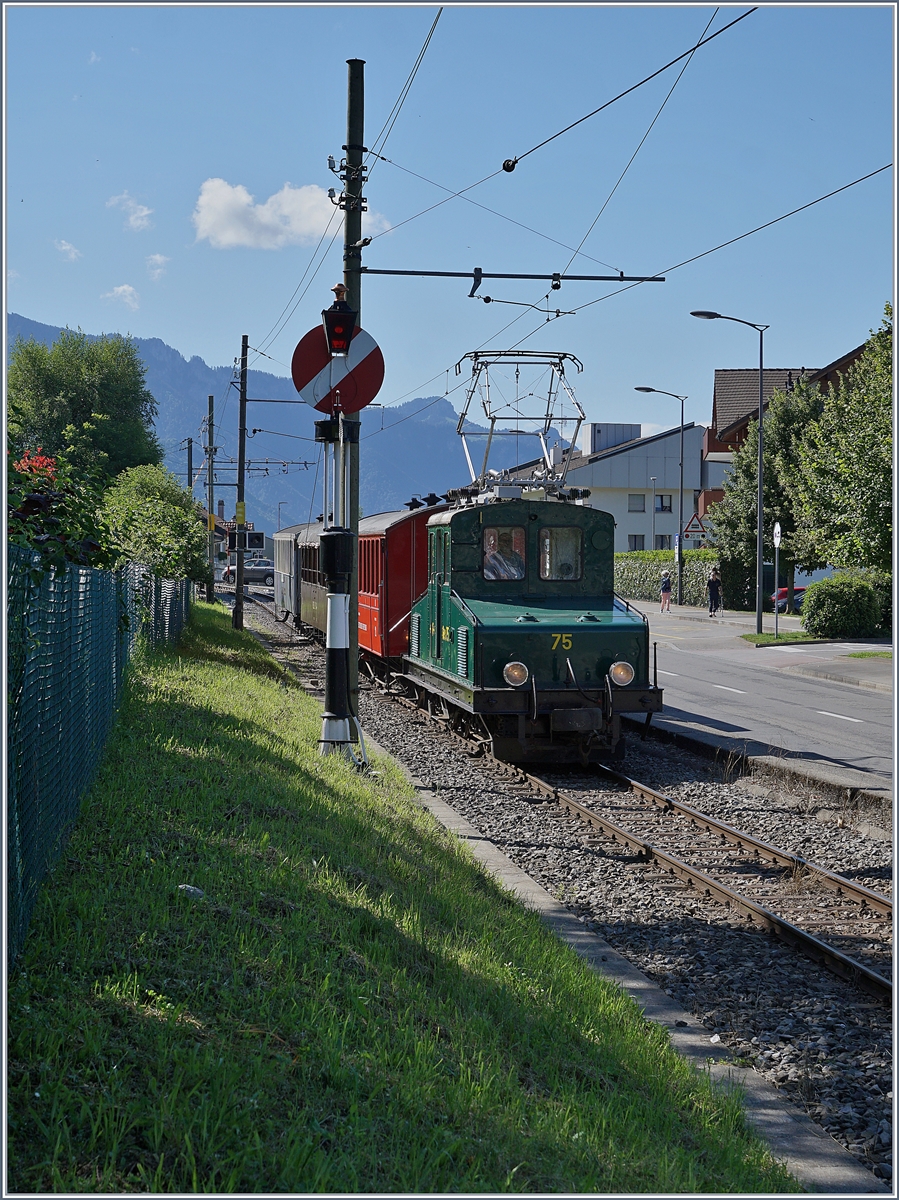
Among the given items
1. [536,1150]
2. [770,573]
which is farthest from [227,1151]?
[770,573]

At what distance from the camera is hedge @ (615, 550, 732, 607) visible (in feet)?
167

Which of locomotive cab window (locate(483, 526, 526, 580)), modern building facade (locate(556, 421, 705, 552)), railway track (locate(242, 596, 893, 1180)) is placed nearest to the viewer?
railway track (locate(242, 596, 893, 1180))

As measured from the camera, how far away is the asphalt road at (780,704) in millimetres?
14219

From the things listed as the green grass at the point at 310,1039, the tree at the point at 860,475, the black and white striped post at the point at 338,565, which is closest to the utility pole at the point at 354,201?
the black and white striped post at the point at 338,565

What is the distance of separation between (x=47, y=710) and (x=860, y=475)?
22.8 meters

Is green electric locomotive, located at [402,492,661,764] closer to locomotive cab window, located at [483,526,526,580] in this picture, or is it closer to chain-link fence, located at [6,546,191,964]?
locomotive cab window, located at [483,526,526,580]

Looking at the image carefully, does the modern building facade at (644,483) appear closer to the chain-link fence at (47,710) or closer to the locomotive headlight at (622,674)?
the locomotive headlight at (622,674)

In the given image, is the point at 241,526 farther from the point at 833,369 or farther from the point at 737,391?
the point at 737,391

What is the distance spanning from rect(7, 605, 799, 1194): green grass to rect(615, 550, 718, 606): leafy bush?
145 feet

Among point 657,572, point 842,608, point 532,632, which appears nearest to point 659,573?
point 657,572

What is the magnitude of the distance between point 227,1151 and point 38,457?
5.25 meters

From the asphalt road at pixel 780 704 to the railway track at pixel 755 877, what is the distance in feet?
8.83

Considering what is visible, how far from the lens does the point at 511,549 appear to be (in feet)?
47.0

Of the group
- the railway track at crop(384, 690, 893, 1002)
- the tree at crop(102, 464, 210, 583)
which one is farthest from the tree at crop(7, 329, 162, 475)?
the railway track at crop(384, 690, 893, 1002)
